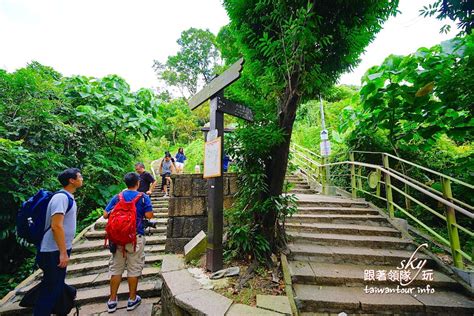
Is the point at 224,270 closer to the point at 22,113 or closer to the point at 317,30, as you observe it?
the point at 317,30

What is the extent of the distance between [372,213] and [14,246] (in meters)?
8.87

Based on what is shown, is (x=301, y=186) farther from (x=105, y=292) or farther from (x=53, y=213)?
(x=53, y=213)

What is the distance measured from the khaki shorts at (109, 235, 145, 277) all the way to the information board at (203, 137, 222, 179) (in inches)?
55.6

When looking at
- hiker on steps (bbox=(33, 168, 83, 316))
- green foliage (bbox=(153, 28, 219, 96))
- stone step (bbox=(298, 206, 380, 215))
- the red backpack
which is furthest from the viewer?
green foliage (bbox=(153, 28, 219, 96))

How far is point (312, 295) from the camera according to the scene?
2701mm

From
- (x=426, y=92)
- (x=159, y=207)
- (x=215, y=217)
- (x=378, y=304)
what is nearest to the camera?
(x=378, y=304)

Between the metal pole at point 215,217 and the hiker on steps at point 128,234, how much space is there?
0.94 metres

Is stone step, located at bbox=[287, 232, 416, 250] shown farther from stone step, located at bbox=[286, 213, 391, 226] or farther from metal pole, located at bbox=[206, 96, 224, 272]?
metal pole, located at bbox=[206, 96, 224, 272]

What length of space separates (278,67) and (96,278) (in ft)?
16.1

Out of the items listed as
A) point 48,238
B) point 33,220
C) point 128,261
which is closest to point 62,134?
point 33,220

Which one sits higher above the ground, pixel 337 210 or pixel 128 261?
pixel 337 210

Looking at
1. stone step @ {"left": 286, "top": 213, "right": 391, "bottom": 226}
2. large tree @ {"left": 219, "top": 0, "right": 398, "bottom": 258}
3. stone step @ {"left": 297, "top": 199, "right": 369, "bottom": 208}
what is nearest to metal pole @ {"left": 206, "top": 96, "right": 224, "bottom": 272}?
large tree @ {"left": 219, "top": 0, "right": 398, "bottom": 258}

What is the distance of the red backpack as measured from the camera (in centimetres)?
271

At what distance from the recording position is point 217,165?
112 inches
